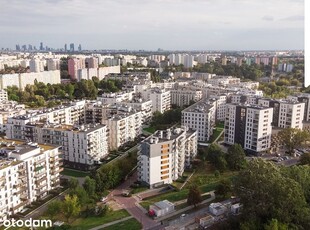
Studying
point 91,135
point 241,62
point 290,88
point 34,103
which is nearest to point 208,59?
point 241,62

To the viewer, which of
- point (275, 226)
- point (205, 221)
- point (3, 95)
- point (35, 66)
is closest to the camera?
point (275, 226)

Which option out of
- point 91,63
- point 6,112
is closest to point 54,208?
point 6,112

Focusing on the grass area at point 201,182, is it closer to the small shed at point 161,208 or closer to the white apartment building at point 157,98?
the small shed at point 161,208

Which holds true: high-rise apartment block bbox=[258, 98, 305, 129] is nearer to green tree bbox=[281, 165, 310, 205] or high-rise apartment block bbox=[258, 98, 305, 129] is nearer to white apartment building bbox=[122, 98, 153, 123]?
white apartment building bbox=[122, 98, 153, 123]

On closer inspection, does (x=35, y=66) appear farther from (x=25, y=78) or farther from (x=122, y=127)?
(x=122, y=127)

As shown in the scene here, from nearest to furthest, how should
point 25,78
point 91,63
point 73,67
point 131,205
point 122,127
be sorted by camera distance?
point 131,205 < point 122,127 < point 25,78 < point 73,67 < point 91,63

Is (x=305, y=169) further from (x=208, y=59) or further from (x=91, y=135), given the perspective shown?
(x=208, y=59)
